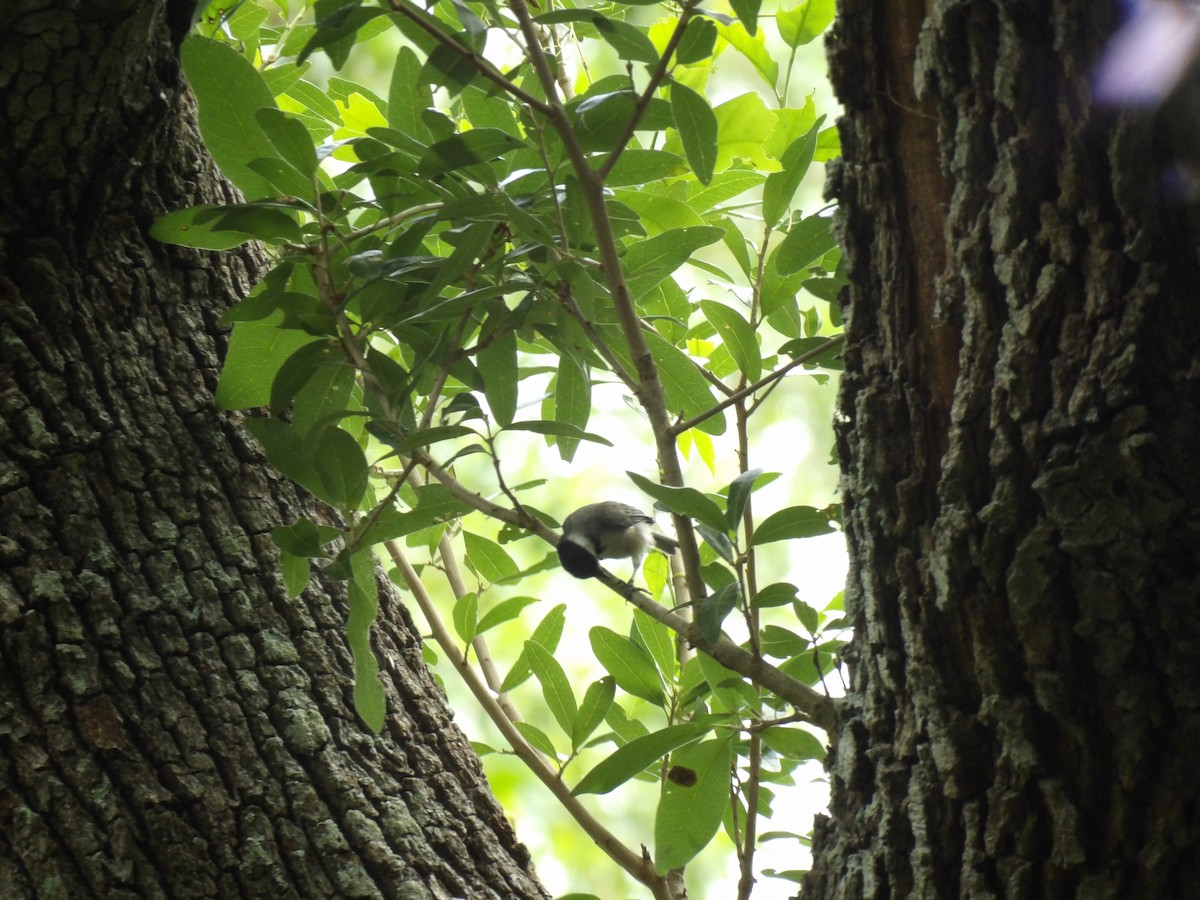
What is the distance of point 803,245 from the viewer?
4.60ft

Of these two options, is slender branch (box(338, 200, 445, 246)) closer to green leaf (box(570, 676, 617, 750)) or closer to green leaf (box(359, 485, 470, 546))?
green leaf (box(359, 485, 470, 546))

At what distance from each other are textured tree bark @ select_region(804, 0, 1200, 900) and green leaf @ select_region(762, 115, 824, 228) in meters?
0.40

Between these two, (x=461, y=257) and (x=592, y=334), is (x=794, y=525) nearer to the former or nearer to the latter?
(x=592, y=334)

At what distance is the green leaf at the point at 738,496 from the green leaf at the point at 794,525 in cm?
6

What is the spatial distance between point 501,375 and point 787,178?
49 cm

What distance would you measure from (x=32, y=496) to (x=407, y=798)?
64cm

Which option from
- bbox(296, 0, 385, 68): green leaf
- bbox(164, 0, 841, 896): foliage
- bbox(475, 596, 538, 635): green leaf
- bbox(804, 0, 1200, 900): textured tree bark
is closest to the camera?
bbox(804, 0, 1200, 900): textured tree bark

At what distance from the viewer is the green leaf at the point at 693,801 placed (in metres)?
1.34

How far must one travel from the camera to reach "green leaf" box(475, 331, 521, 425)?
1421 millimetres

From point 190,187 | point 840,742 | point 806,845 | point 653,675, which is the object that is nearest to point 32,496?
point 190,187

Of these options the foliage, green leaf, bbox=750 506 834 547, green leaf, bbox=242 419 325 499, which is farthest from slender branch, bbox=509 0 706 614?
green leaf, bbox=242 419 325 499

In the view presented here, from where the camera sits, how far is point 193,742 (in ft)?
4.22

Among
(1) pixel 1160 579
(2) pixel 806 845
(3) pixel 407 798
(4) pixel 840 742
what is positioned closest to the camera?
(1) pixel 1160 579

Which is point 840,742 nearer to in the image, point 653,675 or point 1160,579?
point 1160,579
